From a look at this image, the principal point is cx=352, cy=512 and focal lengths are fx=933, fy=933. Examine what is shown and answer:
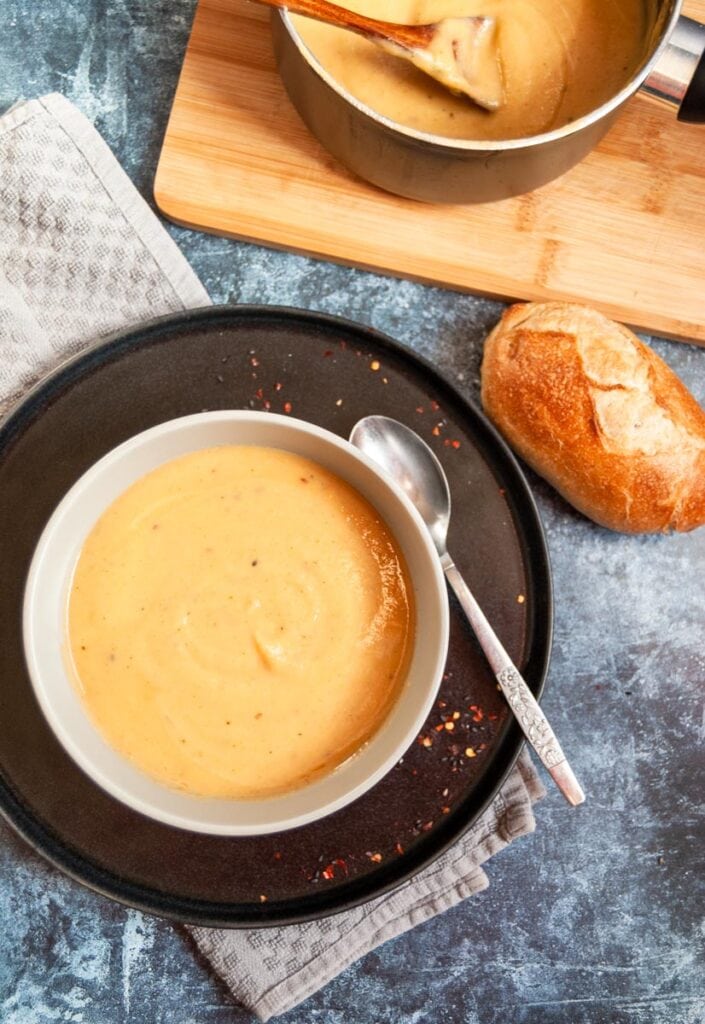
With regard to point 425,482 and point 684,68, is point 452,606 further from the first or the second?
point 684,68

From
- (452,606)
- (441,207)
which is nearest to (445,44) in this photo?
(441,207)

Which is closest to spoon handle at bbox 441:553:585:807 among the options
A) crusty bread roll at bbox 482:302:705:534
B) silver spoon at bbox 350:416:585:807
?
silver spoon at bbox 350:416:585:807

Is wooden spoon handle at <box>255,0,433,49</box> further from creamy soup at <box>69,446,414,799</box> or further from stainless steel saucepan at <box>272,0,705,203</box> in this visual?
creamy soup at <box>69,446,414,799</box>

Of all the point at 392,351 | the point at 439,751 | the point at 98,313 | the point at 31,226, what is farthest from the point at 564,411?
the point at 31,226

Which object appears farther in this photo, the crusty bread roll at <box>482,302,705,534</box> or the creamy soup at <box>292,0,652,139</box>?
the crusty bread roll at <box>482,302,705,534</box>

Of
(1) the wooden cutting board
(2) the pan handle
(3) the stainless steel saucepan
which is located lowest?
(1) the wooden cutting board

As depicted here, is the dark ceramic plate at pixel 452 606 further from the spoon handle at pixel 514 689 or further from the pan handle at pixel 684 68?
the pan handle at pixel 684 68

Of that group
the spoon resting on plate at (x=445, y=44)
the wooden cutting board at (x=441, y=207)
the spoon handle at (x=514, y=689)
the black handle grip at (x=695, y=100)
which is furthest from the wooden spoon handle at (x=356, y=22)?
the spoon handle at (x=514, y=689)
